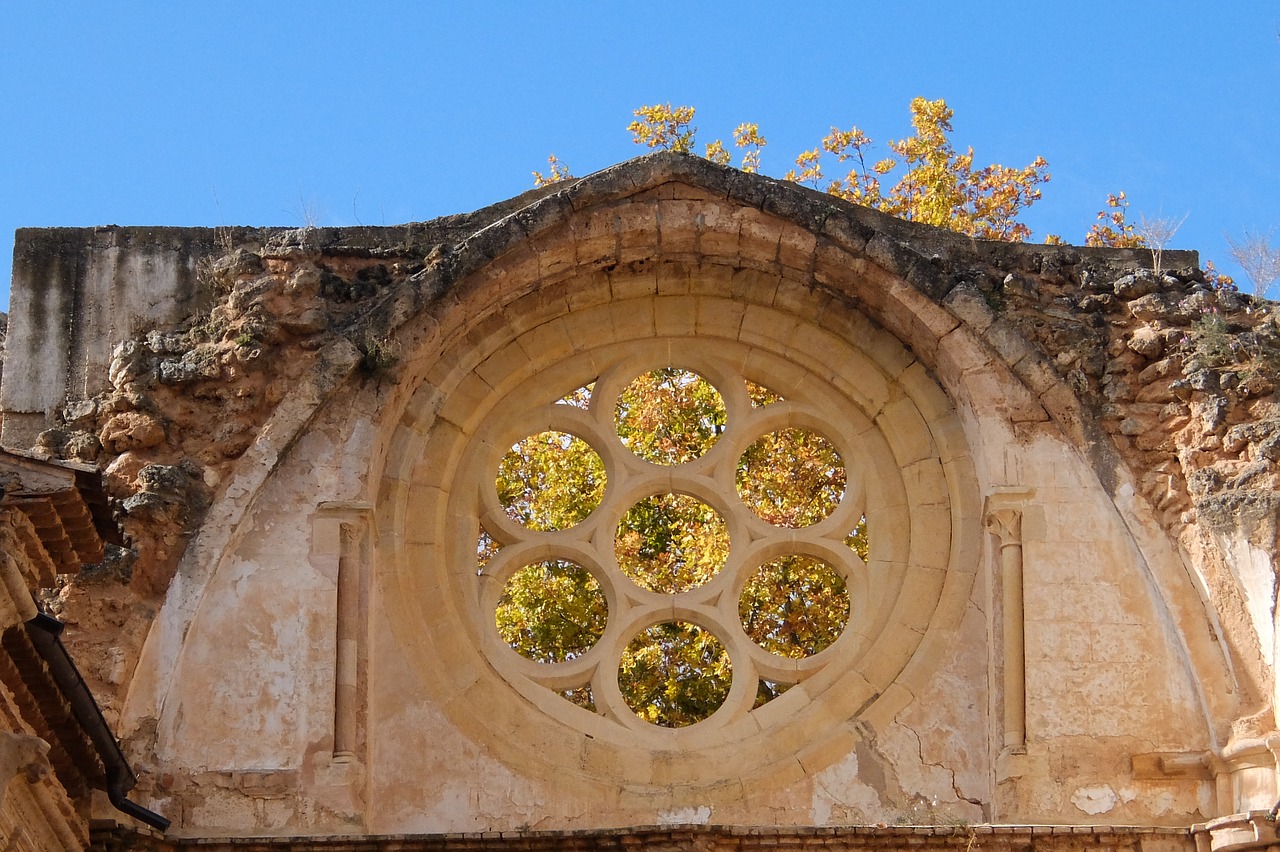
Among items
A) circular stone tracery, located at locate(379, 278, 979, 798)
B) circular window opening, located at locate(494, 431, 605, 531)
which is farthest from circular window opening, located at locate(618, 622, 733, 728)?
→ circular stone tracery, located at locate(379, 278, 979, 798)

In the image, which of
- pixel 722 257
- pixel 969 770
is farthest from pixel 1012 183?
pixel 969 770

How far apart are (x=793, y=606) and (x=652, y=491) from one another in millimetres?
6652

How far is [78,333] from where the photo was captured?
12.3m

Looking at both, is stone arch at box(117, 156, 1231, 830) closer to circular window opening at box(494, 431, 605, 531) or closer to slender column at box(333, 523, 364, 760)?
slender column at box(333, 523, 364, 760)

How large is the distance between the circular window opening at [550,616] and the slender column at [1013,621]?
7.47 m

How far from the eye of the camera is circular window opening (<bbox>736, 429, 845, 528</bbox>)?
1902cm

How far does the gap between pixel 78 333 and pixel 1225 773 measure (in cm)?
598

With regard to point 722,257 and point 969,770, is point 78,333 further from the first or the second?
point 969,770

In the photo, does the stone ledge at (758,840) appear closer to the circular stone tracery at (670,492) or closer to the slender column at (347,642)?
the slender column at (347,642)

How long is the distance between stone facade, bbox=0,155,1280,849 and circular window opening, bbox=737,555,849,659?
20.3ft

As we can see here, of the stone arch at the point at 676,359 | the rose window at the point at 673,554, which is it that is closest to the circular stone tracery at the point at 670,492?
the stone arch at the point at 676,359

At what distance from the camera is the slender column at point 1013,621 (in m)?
11.3

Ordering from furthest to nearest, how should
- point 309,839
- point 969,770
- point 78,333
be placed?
1. point 78,333
2. point 969,770
3. point 309,839

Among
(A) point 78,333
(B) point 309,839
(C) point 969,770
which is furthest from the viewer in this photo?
(A) point 78,333
